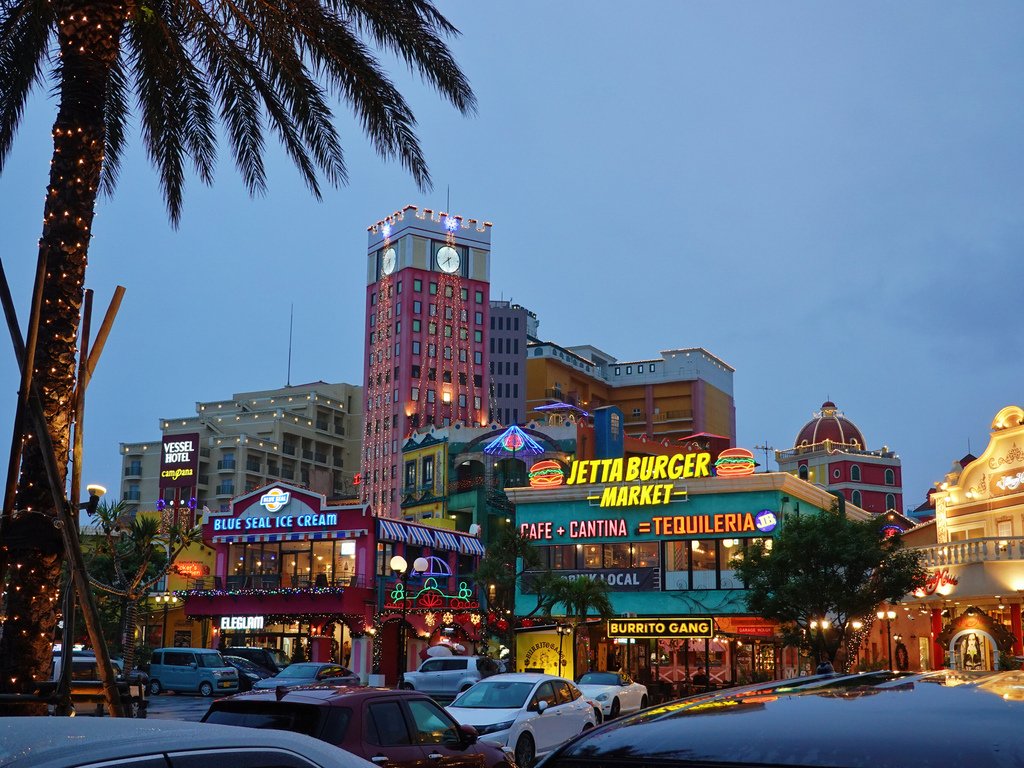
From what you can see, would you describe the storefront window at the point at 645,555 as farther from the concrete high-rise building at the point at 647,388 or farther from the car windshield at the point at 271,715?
the concrete high-rise building at the point at 647,388

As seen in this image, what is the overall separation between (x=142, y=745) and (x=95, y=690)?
1521 centimetres

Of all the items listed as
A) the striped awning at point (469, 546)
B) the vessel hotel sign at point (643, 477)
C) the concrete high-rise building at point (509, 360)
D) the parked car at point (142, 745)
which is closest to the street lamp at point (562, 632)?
the vessel hotel sign at point (643, 477)

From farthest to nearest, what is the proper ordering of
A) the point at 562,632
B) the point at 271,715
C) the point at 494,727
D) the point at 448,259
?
the point at 448,259
the point at 562,632
the point at 494,727
the point at 271,715

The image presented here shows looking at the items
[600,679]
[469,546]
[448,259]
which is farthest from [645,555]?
[448,259]

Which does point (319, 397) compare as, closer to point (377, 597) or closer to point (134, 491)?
point (134, 491)

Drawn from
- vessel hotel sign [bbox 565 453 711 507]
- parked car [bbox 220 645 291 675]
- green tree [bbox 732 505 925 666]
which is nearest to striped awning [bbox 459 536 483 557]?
vessel hotel sign [bbox 565 453 711 507]

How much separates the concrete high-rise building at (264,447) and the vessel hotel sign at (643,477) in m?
74.7

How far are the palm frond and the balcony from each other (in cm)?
3039

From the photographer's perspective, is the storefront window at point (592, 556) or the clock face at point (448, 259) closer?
the storefront window at point (592, 556)

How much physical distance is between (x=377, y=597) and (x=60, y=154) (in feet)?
139

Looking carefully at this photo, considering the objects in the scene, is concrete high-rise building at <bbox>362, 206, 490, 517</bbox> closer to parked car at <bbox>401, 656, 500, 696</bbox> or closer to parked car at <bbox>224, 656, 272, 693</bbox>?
parked car at <bbox>224, 656, 272, 693</bbox>

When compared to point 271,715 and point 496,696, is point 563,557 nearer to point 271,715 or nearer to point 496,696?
point 496,696

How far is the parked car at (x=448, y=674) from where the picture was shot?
3438cm

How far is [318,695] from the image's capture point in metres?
11.0
